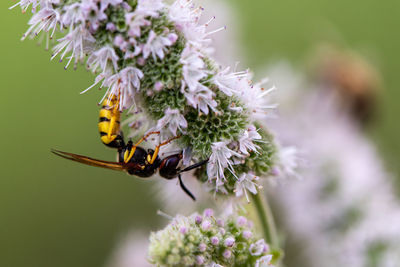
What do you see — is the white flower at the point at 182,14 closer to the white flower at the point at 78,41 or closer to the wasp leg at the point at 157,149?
the white flower at the point at 78,41

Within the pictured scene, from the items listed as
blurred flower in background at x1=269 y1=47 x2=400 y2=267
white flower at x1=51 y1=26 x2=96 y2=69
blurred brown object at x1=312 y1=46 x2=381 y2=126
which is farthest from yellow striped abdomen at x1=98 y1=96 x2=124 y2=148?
blurred brown object at x1=312 y1=46 x2=381 y2=126

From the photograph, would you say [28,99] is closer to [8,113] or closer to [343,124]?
[8,113]

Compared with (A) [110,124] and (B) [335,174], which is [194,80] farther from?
(B) [335,174]

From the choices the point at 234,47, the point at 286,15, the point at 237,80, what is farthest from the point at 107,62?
the point at 286,15

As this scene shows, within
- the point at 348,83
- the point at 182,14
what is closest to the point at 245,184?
the point at 182,14

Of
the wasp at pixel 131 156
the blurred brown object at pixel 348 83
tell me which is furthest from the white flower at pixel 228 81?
the blurred brown object at pixel 348 83

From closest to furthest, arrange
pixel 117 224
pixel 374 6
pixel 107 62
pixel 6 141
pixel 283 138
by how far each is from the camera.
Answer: pixel 107 62
pixel 283 138
pixel 117 224
pixel 6 141
pixel 374 6

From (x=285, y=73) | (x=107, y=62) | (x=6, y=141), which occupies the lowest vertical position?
(x=107, y=62)

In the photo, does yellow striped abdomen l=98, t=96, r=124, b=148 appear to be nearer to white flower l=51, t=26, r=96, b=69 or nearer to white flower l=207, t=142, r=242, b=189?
white flower l=51, t=26, r=96, b=69
